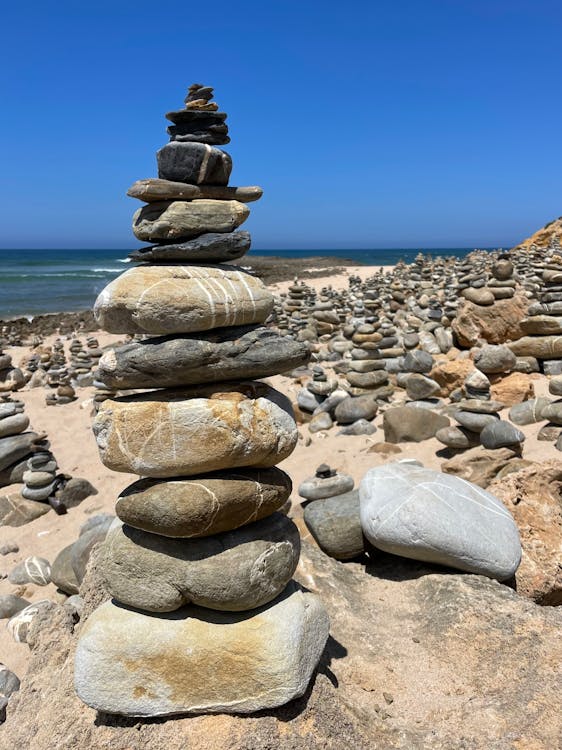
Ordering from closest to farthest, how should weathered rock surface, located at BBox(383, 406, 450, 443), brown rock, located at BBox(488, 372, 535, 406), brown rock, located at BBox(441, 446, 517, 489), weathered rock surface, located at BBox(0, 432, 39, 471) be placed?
brown rock, located at BBox(441, 446, 517, 489)
weathered rock surface, located at BBox(383, 406, 450, 443)
weathered rock surface, located at BBox(0, 432, 39, 471)
brown rock, located at BBox(488, 372, 535, 406)

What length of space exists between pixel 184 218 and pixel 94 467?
5934 mm

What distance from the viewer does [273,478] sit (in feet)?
11.0

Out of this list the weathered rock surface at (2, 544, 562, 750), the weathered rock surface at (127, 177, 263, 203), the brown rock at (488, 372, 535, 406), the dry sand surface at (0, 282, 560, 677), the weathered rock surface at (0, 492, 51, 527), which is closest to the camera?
the weathered rock surface at (2, 544, 562, 750)

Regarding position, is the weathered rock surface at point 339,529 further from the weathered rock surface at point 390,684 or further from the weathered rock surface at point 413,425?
the weathered rock surface at point 413,425

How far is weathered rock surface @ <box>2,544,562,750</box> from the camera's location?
293 centimetres

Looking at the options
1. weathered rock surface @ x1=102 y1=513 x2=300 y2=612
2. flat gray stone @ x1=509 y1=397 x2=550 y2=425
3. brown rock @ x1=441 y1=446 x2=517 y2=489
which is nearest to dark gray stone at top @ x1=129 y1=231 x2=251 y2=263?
weathered rock surface @ x1=102 y1=513 x2=300 y2=612

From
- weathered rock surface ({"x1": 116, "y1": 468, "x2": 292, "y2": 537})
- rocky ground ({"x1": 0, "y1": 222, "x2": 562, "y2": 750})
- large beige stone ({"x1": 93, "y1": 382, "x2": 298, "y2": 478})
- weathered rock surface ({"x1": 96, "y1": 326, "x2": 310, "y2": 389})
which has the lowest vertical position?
rocky ground ({"x1": 0, "y1": 222, "x2": 562, "y2": 750})

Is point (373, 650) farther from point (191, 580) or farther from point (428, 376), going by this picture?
point (428, 376)

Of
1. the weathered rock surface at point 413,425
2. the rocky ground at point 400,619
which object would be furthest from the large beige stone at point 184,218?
the weathered rock surface at point 413,425

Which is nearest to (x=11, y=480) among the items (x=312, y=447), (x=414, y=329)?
(x=312, y=447)

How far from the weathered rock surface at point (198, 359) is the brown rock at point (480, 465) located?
3313mm

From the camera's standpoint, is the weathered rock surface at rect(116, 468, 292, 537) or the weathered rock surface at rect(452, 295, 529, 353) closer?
the weathered rock surface at rect(116, 468, 292, 537)

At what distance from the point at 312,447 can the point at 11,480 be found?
4.43 metres

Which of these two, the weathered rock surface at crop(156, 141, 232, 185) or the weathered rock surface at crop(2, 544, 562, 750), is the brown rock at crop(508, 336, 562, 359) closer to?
the weathered rock surface at crop(2, 544, 562, 750)
